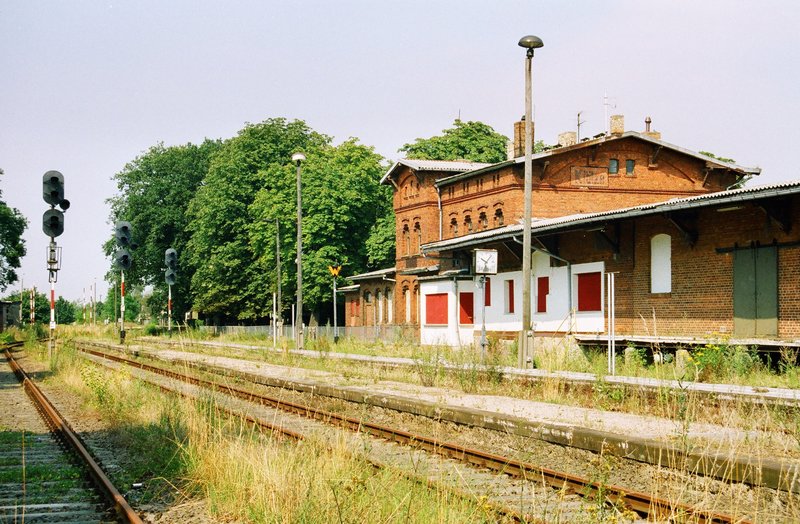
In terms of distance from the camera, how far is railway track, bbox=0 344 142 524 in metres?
7.03

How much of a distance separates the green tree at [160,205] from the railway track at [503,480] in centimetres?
5091

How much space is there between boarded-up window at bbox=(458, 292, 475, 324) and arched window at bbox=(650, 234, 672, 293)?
13.3 metres

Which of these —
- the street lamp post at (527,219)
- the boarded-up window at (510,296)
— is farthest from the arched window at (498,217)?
the street lamp post at (527,219)

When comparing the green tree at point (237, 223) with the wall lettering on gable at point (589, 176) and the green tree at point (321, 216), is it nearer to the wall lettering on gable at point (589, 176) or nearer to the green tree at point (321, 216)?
the green tree at point (321, 216)

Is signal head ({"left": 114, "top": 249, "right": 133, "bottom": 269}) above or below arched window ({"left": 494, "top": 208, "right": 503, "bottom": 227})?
below

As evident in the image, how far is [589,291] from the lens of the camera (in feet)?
90.1

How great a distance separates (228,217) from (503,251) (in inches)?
1099

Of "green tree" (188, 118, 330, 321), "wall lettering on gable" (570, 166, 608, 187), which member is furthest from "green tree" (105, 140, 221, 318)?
"wall lettering on gable" (570, 166, 608, 187)

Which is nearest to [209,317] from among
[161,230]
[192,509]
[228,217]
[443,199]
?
[161,230]

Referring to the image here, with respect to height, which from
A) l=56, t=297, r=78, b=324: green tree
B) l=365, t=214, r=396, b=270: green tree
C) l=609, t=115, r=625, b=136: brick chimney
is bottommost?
l=56, t=297, r=78, b=324: green tree

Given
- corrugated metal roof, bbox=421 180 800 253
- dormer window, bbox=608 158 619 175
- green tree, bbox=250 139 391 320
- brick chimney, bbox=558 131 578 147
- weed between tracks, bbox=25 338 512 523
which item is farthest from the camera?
green tree, bbox=250 139 391 320

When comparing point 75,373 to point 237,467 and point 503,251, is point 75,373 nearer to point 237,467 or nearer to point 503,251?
point 237,467

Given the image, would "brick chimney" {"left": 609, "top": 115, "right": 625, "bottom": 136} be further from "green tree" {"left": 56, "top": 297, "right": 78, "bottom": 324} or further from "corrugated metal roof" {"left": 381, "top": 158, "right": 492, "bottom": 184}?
"green tree" {"left": 56, "top": 297, "right": 78, "bottom": 324}

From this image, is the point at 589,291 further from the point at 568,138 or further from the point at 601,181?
the point at 568,138
